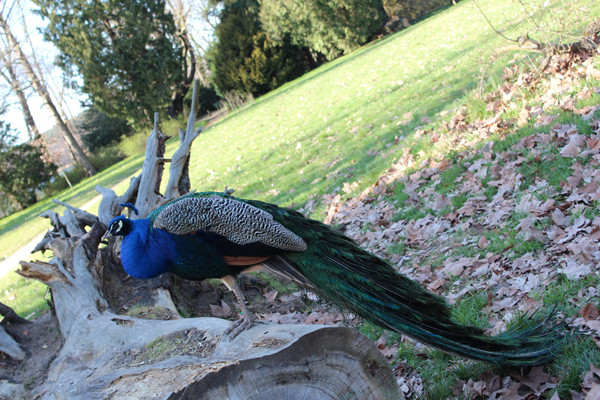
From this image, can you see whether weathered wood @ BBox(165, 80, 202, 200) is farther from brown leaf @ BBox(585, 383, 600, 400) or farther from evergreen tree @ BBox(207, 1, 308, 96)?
evergreen tree @ BBox(207, 1, 308, 96)

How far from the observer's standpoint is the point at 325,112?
13.9 meters

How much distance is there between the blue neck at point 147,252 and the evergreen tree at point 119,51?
26619 millimetres

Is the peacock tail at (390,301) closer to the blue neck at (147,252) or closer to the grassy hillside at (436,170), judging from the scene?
the grassy hillside at (436,170)

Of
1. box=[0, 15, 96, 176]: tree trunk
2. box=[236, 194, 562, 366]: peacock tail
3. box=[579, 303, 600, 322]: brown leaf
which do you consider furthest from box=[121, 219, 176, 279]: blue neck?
box=[0, 15, 96, 176]: tree trunk

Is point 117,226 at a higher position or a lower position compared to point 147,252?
higher

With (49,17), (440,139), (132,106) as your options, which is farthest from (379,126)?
(49,17)

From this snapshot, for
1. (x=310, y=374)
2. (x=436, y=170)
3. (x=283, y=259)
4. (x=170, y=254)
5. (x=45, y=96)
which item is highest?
(x=45, y=96)

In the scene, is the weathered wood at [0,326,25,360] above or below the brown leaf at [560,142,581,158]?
above

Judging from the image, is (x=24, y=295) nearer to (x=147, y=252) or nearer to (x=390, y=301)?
(x=147, y=252)

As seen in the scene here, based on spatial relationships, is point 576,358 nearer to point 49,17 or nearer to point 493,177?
point 493,177

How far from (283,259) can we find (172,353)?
0.93 metres

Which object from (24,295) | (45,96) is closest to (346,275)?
(24,295)

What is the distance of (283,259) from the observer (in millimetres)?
3215

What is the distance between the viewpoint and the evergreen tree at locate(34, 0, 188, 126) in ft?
87.9
